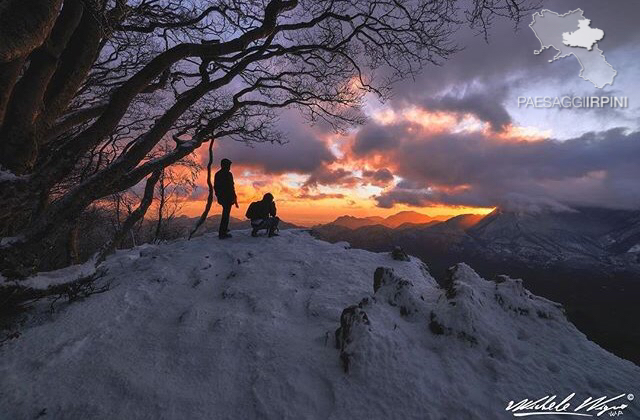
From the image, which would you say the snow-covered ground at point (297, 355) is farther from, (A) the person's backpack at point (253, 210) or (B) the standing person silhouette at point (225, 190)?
(A) the person's backpack at point (253, 210)

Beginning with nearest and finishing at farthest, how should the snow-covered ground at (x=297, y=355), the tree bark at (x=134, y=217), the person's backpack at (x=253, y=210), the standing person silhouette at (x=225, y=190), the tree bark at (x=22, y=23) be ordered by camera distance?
1. the tree bark at (x=22, y=23)
2. the snow-covered ground at (x=297, y=355)
3. the tree bark at (x=134, y=217)
4. the standing person silhouette at (x=225, y=190)
5. the person's backpack at (x=253, y=210)

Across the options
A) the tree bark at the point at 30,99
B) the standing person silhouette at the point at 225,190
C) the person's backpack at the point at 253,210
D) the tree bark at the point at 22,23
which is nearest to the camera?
the tree bark at the point at 22,23

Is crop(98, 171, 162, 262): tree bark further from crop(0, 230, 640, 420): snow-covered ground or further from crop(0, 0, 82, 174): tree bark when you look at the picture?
crop(0, 0, 82, 174): tree bark

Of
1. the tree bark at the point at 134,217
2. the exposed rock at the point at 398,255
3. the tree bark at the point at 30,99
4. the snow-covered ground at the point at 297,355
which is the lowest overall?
the snow-covered ground at the point at 297,355

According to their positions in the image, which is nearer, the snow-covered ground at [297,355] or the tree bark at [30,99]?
the snow-covered ground at [297,355]

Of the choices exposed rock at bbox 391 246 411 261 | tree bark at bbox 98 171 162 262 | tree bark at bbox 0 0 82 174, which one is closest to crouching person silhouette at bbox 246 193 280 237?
tree bark at bbox 98 171 162 262

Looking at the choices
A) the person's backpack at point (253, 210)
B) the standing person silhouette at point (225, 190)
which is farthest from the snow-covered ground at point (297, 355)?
the person's backpack at point (253, 210)

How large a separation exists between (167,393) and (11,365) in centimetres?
262

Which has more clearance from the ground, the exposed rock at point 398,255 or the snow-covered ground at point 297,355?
the exposed rock at point 398,255

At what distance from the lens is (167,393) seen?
4727 millimetres

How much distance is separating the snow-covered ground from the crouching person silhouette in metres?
4.83

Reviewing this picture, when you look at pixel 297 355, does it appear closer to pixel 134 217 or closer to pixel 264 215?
pixel 264 215

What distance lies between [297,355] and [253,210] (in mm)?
8391

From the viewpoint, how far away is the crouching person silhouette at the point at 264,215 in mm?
12664
